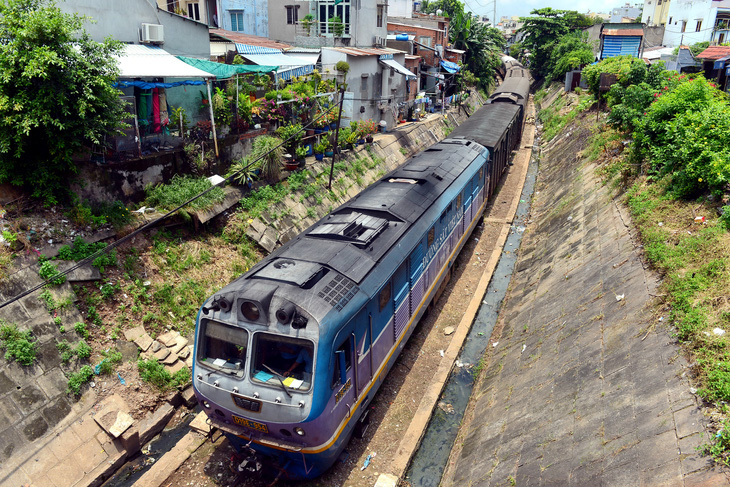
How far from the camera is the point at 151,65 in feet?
38.4

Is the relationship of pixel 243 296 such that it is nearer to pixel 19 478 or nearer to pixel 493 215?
pixel 19 478

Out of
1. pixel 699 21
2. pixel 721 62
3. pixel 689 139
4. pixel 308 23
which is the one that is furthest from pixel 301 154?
pixel 699 21

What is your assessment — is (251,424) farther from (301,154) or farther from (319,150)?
(319,150)

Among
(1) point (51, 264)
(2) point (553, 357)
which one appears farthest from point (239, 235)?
(2) point (553, 357)

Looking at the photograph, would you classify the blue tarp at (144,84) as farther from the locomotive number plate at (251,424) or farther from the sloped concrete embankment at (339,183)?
the locomotive number plate at (251,424)

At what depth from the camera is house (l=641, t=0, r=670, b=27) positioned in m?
47.4

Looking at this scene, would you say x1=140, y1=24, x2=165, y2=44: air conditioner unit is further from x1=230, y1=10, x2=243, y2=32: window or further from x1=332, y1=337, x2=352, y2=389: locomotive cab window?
x1=230, y1=10, x2=243, y2=32: window

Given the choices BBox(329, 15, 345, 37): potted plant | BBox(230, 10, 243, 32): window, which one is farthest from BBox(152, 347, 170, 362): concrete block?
BBox(230, 10, 243, 32): window

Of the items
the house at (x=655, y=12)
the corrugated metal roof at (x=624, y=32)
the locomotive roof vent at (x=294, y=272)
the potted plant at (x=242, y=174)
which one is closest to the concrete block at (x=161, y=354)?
the locomotive roof vent at (x=294, y=272)

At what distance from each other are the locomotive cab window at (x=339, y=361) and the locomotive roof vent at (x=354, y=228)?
204 centimetres

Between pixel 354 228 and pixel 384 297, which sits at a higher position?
pixel 354 228

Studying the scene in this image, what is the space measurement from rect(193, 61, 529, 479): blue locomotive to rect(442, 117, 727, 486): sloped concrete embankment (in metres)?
2.16

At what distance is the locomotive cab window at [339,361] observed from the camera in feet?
21.0

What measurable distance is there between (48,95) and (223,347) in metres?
6.41
